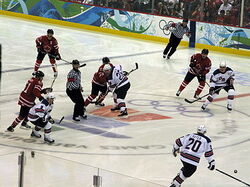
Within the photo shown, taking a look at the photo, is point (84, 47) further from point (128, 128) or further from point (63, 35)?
point (128, 128)

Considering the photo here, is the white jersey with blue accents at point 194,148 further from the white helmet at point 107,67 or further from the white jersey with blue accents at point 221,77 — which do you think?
the white jersey with blue accents at point 221,77

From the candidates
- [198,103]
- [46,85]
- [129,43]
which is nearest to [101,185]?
[198,103]

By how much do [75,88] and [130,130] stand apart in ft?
4.06

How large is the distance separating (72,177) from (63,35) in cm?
1644

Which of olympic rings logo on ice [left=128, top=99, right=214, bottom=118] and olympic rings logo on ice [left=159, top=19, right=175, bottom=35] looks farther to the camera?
olympic rings logo on ice [left=159, top=19, right=175, bottom=35]

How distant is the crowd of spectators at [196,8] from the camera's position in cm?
A: 1989

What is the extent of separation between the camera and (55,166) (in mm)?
6137

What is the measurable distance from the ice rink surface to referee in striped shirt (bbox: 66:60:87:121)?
0.24 metres

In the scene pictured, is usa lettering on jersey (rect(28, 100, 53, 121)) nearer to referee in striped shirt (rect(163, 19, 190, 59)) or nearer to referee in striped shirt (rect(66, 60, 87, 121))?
referee in striped shirt (rect(66, 60, 87, 121))

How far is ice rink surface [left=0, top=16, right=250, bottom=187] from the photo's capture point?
243 inches

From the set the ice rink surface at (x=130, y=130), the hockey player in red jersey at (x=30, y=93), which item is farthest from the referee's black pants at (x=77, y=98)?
the hockey player in red jersey at (x=30, y=93)

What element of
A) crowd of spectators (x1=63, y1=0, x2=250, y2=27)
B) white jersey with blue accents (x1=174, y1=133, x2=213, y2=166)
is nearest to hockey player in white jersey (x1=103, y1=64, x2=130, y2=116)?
white jersey with blue accents (x1=174, y1=133, x2=213, y2=166)

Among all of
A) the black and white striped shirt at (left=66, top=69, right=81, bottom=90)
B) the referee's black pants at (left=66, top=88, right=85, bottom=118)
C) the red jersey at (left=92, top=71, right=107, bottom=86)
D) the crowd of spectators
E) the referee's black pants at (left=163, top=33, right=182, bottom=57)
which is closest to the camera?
the black and white striped shirt at (left=66, top=69, right=81, bottom=90)

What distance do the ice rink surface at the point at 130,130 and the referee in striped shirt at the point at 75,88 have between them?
24 centimetres
